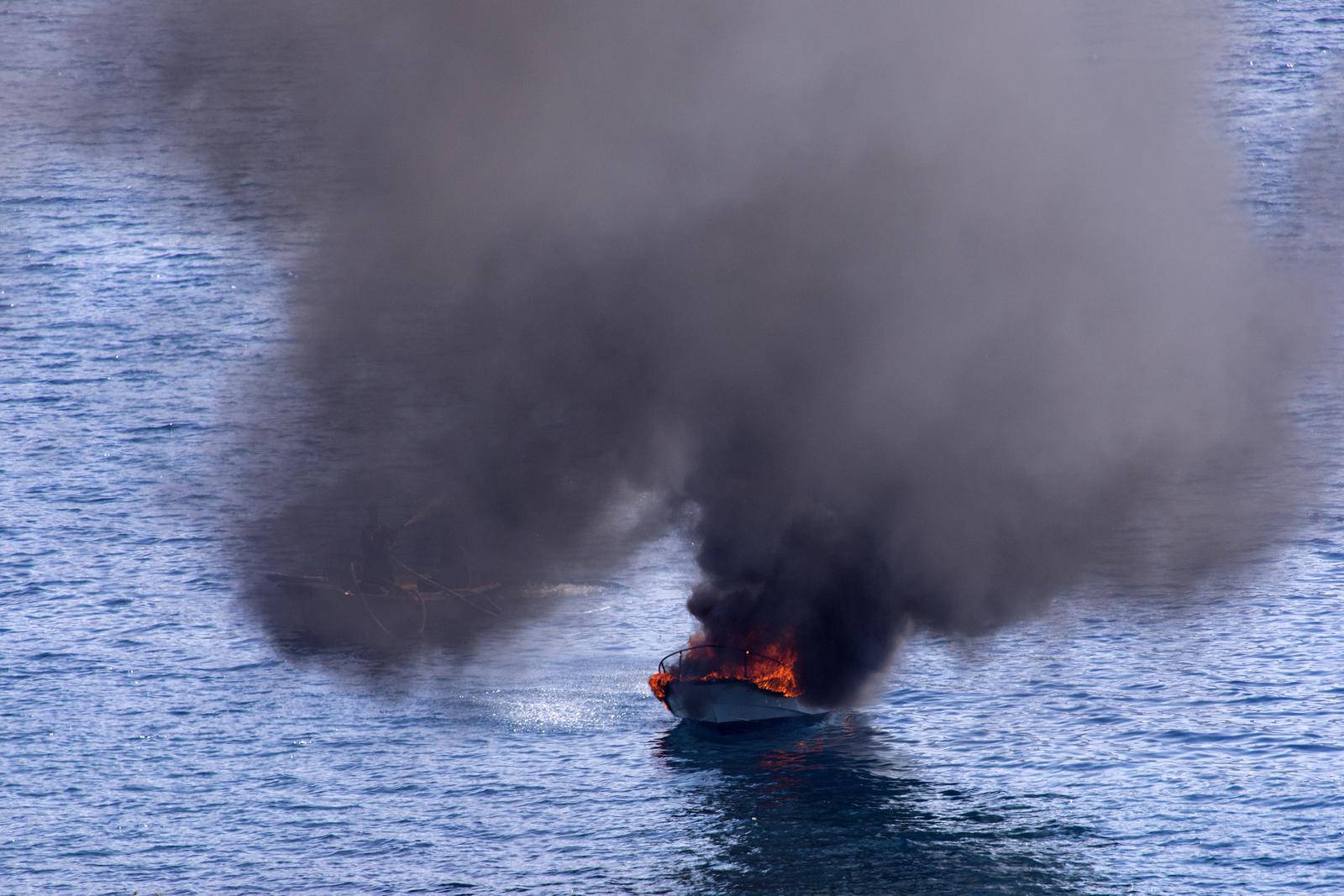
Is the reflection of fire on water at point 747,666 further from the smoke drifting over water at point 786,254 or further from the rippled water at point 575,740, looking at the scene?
the rippled water at point 575,740

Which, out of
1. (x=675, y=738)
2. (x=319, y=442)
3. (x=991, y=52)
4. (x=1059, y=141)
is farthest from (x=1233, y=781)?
(x=319, y=442)

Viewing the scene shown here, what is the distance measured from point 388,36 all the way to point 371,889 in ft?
115

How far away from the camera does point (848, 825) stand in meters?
69.3

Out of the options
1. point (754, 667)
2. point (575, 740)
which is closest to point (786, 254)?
point (754, 667)

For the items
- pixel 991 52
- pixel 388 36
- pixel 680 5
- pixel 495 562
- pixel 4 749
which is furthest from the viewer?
pixel 495 562

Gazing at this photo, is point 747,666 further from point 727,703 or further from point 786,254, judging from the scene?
point 786,254

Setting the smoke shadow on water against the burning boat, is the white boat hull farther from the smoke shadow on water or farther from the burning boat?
the smoke shadow on water

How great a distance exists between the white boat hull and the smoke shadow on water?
0.83 metres

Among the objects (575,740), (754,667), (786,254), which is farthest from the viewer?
(754,667)

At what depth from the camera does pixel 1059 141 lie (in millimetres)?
77500

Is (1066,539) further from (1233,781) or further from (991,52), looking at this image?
(991,52)

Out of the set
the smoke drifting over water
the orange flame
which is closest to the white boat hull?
the orange flame

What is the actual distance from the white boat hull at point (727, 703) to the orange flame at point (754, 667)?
77cm

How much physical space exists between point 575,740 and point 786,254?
26.3m
